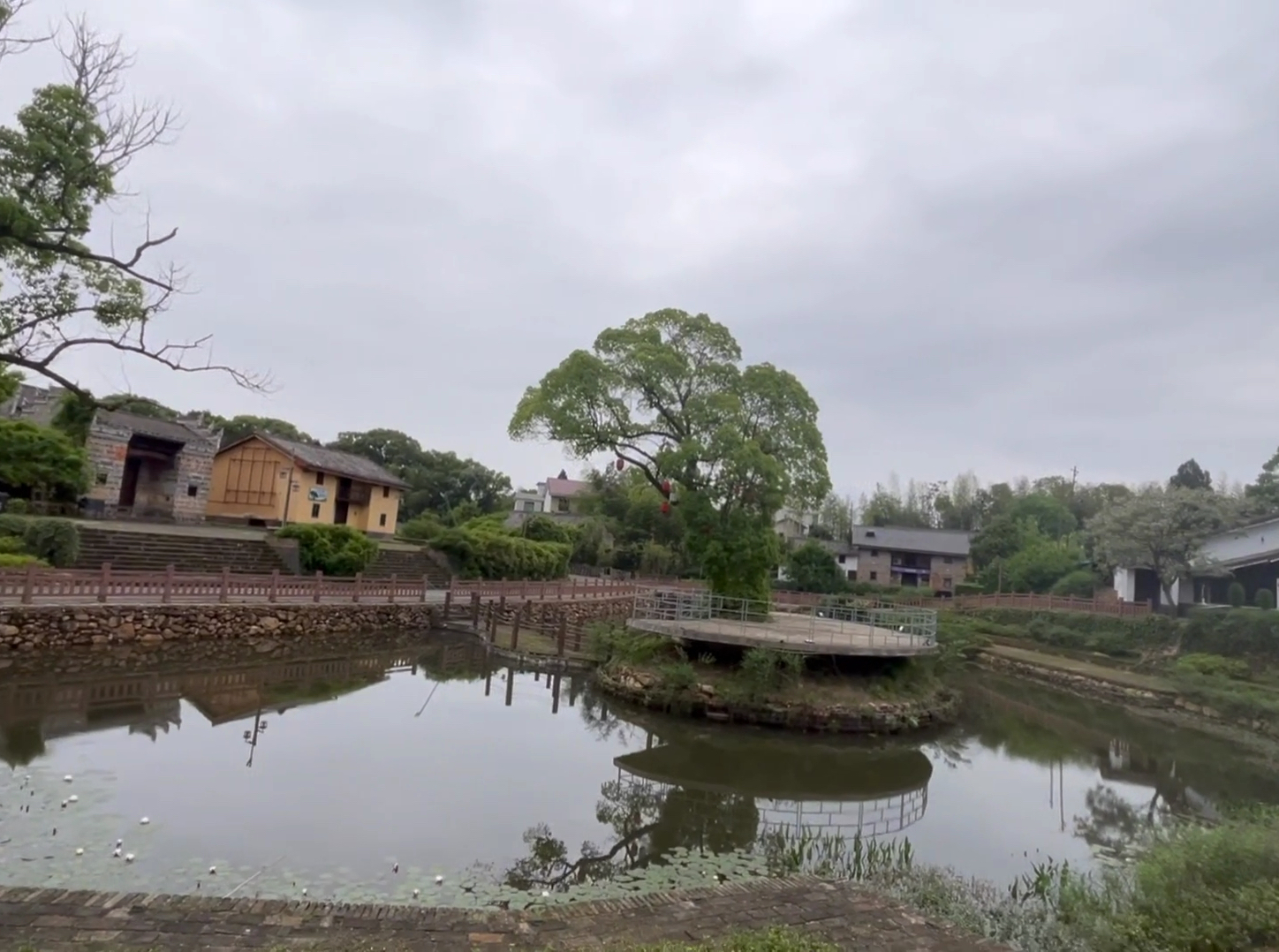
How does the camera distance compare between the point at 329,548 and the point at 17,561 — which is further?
the point at 329,548

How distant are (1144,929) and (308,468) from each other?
112 feet

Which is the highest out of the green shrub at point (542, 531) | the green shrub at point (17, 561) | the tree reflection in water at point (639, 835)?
the green shrub at point (542, 531)

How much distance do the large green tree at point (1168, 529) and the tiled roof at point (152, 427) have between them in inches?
1526

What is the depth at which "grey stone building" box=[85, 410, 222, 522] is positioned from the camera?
2922 centimetres

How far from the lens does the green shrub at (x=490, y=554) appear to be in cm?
3300

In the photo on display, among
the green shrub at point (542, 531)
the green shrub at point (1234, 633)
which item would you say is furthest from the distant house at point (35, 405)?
the green shrub at point (1234, 633)

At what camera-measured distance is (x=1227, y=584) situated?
30.9 metres

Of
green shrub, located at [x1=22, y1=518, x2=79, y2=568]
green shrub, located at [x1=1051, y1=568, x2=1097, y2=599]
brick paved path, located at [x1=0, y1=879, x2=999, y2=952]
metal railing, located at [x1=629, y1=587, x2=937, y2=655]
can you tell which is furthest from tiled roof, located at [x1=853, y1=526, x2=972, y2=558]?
brick paved path, located at [x1=0, y1=879, x2=999, y2=952]

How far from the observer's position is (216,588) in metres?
19.8

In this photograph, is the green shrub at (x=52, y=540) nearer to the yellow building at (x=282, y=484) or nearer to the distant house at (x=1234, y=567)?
the yellow building at (x=282, y=484)

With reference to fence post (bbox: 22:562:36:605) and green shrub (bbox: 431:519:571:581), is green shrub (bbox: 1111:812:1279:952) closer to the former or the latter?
fence post (bbox: 22:562:36:605)

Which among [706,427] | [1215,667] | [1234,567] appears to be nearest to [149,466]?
[706,427]

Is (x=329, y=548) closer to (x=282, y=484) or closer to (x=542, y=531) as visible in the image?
(x=282, y=484)

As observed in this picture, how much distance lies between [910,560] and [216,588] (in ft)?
152
